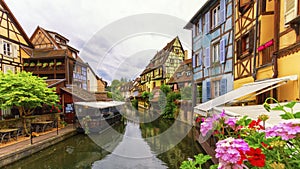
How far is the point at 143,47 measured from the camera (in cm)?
766

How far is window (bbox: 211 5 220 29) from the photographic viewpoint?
872 centimetres

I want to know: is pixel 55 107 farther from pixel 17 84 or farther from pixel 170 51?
pixel 170 51

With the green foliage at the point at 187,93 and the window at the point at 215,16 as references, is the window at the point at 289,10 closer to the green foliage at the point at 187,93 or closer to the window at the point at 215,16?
the window at the point at 215,16

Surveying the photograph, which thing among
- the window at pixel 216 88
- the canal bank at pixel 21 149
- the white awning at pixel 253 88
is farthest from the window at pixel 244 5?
the canal bank at pixel 21 149

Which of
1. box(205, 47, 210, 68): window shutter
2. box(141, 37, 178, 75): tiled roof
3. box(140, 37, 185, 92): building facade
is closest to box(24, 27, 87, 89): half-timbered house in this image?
box(141, 37, 178, 75): tiled roof

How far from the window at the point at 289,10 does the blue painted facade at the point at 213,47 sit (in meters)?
3.49

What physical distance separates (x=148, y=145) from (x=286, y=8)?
24.2 ft

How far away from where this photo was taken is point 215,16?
9.04m

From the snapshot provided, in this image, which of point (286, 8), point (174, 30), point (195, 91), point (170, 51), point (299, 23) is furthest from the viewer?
point (170, 51)

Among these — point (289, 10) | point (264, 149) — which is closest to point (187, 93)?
point (289, 10)

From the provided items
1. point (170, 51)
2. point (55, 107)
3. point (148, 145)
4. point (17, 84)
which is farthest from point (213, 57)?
point (55, 107)

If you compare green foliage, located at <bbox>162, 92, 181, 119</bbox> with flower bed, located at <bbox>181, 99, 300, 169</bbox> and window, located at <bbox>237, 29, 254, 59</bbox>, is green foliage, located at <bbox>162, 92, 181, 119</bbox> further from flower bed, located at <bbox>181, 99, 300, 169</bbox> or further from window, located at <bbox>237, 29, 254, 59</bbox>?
flower bed, located at <bbox>181, 99, 300, 169</bbox>

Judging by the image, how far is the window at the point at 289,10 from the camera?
3551 millimetres

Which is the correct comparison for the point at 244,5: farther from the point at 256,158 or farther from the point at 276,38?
the point at 256,158
